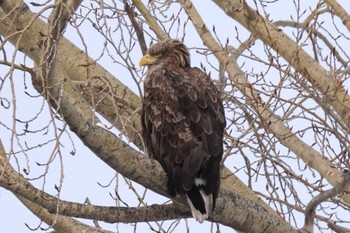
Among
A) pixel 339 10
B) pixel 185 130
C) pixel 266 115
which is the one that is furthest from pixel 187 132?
pixel 339 10

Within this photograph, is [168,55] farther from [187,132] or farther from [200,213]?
[200,213]

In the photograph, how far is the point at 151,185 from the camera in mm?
5633

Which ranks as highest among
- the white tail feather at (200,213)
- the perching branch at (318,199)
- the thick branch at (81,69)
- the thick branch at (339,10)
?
the thick branch at (339,10)

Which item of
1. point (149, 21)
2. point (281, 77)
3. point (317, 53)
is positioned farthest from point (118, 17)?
point (317, 53)

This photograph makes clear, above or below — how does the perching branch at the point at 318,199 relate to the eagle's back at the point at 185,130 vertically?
below

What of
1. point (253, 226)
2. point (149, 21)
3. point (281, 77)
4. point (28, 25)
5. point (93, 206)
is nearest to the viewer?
point (28, 25)

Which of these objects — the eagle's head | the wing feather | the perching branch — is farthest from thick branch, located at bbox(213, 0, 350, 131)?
the wing feather

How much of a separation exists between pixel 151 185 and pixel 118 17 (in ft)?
7.09

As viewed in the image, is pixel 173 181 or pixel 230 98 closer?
pixel 173 181

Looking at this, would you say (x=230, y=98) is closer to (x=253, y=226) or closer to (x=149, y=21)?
(x=149, y=21)

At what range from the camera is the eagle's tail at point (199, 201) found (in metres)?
5.63

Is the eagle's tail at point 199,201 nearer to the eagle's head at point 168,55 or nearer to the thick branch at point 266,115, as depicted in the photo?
the eagle's head at point 168,55

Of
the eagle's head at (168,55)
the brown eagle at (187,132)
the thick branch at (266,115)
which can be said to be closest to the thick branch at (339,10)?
the thick branch at (266,115)

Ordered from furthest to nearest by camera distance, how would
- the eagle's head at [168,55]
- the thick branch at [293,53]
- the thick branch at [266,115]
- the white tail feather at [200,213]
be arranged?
the thick branch at [293,53]
the thick branch at [266,115]
the eagle's head at [168,55]
the white tail feather at [200,213]
